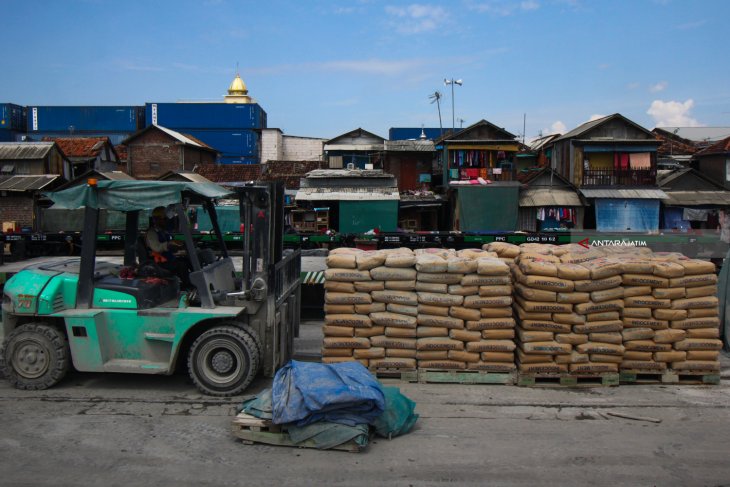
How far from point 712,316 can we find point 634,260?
1.21 m

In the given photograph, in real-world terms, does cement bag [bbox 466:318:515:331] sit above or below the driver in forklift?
below

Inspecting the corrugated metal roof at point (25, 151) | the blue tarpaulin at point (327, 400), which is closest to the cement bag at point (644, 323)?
the blue tarpaulin at point (327, 400)

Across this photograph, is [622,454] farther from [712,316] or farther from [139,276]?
[139,276]

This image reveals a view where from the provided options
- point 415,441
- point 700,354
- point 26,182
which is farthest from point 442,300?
point 26,182

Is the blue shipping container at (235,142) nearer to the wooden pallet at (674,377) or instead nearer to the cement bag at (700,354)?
the wooden pallet at (674,377)

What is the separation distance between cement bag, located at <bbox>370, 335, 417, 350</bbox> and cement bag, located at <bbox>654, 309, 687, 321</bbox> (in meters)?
3.17

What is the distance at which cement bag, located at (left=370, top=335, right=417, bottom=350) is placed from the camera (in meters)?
7.73

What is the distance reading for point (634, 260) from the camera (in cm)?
794

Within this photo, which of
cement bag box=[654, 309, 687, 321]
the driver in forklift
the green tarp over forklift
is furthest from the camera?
the green tarp over forklift

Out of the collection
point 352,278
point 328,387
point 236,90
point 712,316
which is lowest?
point 328,387

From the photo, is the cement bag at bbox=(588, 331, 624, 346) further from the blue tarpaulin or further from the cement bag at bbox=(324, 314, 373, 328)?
the blue tarpaulin

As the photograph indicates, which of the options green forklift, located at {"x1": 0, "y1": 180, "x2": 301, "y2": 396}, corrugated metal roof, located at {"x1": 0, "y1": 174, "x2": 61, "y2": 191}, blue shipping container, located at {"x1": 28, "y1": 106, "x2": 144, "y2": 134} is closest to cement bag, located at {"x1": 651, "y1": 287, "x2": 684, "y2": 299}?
green forklift, located at {"x1": 0, "y1": 180, "x2": 301, "y2": 396}

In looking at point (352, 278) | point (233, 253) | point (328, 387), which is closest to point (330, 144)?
point (233, 253)

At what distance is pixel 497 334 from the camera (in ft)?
25.3
